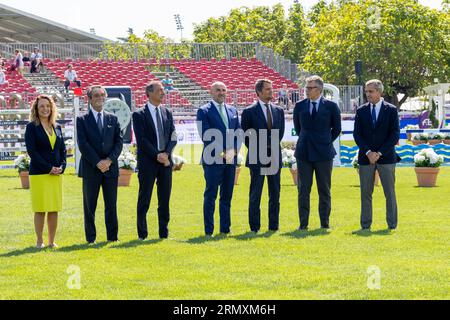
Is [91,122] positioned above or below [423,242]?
above

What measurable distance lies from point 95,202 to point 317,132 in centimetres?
310

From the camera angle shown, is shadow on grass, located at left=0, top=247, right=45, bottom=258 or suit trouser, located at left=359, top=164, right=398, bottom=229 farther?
suit trouser, located at left=359, top=164, right=398, bottom=229

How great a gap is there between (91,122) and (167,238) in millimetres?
1758

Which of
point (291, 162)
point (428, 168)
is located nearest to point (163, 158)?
point (291, 162)

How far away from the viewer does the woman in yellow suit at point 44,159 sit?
40.7 ft

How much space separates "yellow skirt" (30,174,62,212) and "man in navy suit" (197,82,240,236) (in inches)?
80.3

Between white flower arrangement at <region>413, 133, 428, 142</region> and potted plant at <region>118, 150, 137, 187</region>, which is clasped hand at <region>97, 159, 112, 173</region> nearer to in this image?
potted plant at <region>118, 150, 137, 187</region>

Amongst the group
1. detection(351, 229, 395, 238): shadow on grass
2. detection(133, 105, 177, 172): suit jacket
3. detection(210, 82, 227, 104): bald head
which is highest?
detection(210, 82, 227, 104): bald head

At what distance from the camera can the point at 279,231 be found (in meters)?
13.9

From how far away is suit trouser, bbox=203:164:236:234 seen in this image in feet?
44.4

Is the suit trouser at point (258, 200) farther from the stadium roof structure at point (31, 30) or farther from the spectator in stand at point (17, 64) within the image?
the stadium roof structure at point (31, 30)

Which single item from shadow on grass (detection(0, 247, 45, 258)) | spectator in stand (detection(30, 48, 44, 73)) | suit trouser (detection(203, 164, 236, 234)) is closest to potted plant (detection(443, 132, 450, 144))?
spectator in stand (detection(30, 48, 44, 73))

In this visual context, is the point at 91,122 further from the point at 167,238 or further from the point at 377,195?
the point at 377,195

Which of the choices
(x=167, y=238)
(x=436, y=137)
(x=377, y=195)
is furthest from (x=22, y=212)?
(x=436, y=137)
